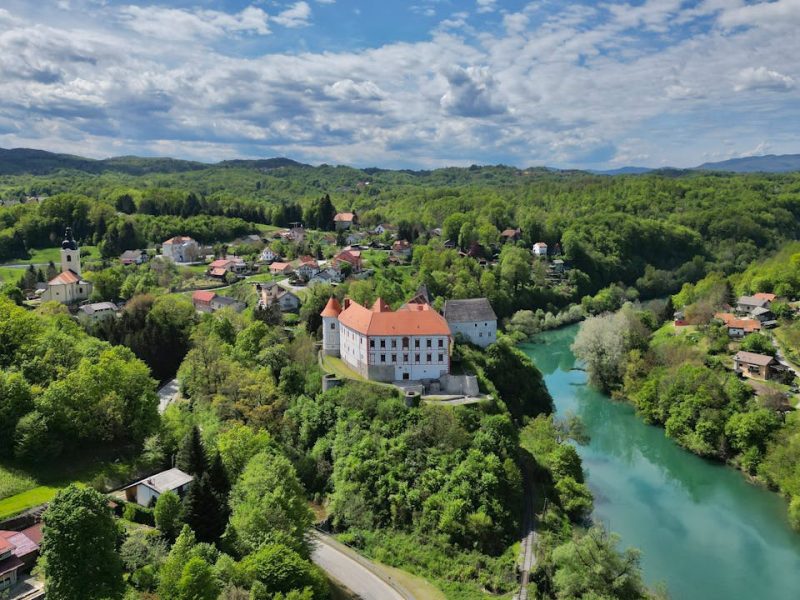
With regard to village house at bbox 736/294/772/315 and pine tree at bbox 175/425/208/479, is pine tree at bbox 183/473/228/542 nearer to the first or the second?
pine tree at bbox 175/425/208/479

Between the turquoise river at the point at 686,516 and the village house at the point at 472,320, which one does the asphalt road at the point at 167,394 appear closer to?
the village house at the point at 472,320

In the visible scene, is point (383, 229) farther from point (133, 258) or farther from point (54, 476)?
point (54, 476)

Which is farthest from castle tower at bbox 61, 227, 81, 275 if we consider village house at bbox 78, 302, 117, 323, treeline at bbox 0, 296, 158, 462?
treeline at bbox 0, 296, 158, 462

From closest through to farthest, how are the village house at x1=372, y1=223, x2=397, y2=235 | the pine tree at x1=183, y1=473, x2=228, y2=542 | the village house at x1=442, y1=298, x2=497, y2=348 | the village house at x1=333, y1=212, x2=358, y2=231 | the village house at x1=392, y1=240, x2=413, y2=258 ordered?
1. the pine tree at x1=183, y1=473, x2=228, y2=542
2. the village house at x1=442, y1=298, x2=497, y2=348
3. the village house at x1=392, y1=240, x2=413, y2=258
4. the village house at x1=372, y1=223, x2=397, y2=235
5. the village house at x1=333, y1=212, x2=358, y2=231

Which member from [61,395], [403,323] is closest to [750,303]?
[403,323]

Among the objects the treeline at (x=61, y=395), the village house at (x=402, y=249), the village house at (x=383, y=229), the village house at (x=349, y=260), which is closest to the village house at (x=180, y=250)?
the village house at (x=349, y=260)

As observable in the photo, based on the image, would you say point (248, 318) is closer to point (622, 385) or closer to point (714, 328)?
point (622, 385)
